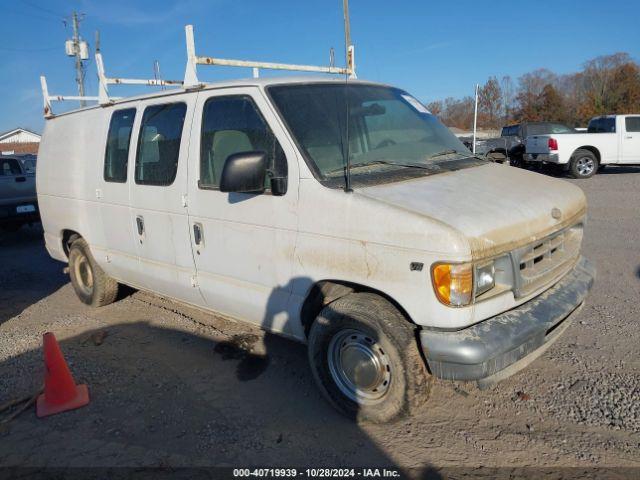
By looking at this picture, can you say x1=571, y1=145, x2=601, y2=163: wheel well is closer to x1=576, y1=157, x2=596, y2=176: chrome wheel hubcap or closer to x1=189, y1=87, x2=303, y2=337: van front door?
x1=576, y1=157, x2=596, y2=176: chrome wheel hubcap

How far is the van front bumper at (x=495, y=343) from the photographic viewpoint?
2.65m

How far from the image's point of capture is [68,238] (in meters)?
5.77

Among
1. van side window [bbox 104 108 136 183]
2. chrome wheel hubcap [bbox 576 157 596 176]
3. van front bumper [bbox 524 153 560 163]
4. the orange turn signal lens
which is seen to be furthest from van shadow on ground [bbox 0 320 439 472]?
chrome wheel hubcap [bbox 576 157 596 176]

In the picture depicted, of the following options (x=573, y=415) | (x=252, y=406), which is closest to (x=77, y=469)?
(x=252, y=406)

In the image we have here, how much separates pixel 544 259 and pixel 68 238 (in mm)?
5159

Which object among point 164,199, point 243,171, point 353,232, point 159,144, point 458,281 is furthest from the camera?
point 159,144

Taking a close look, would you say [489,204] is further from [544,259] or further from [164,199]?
[164,199]

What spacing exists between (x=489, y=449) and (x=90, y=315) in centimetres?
445

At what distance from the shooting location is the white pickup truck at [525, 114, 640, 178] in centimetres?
1537

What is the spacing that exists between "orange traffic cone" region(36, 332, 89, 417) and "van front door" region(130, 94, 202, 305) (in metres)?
1.05

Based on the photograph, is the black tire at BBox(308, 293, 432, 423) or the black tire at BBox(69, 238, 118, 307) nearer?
the black tire at BBox(308, 293, 432, 423)

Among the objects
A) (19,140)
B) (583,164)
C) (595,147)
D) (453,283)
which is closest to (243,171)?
(453,283)

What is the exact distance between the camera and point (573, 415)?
317 cm

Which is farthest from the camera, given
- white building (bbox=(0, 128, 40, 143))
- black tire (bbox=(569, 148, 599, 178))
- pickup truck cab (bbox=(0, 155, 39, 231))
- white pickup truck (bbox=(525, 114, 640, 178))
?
white building (bbox=(0, 128, 40, 143))
